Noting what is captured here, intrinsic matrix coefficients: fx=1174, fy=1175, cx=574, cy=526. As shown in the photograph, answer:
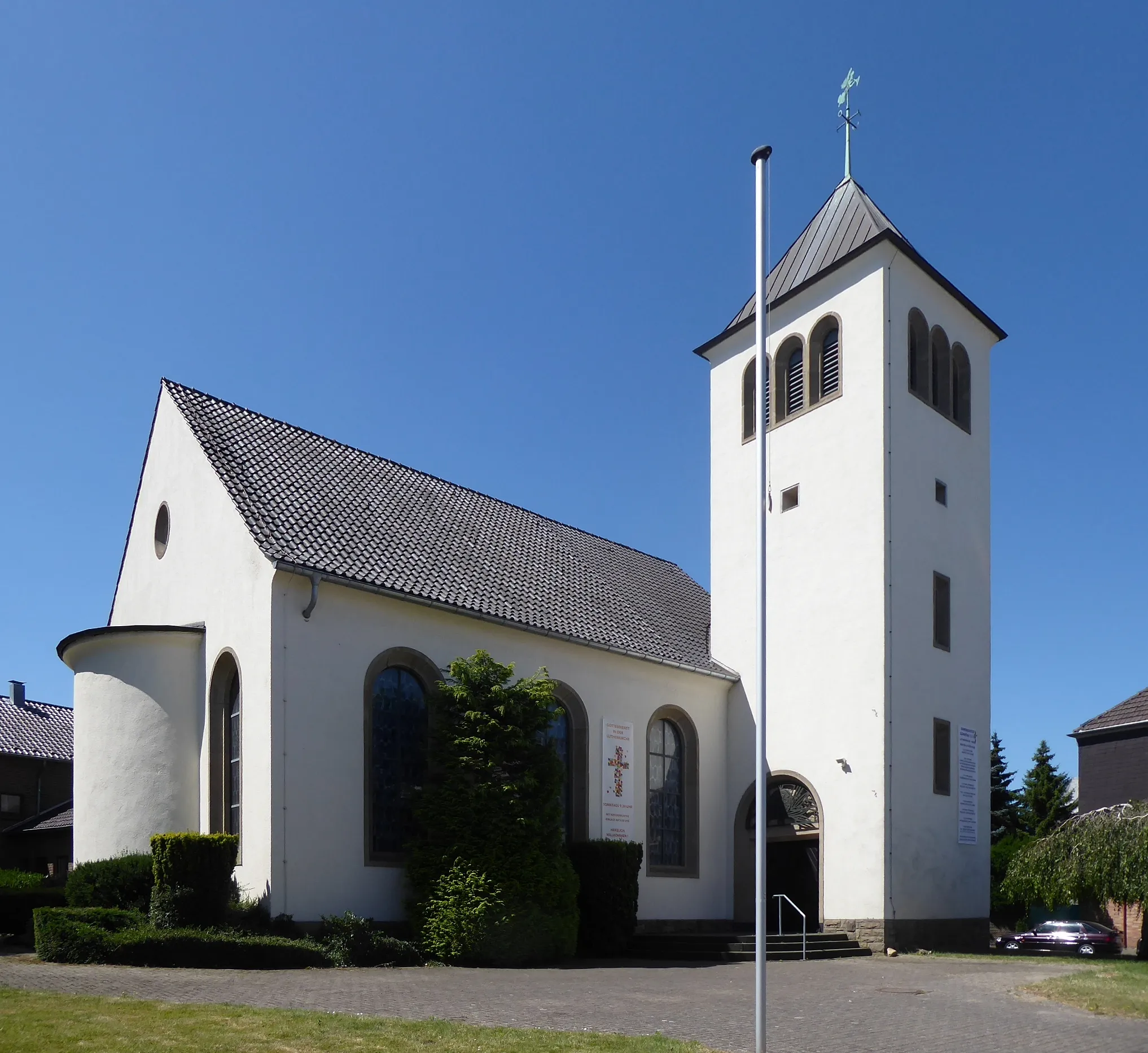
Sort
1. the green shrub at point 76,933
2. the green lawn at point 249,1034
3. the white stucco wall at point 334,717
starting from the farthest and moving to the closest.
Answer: the white stucco wall at point 334,717 → the green shrub at point 76,933 → the green lawn at point 249,1034

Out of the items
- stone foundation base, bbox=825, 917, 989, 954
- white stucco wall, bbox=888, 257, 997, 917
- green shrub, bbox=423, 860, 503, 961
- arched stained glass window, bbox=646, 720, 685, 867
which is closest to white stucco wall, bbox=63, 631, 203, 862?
green shrub, bbox=423, 860, 503, 961

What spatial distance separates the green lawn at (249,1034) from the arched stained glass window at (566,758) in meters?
12.5

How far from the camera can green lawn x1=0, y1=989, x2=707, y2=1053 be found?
9.09m

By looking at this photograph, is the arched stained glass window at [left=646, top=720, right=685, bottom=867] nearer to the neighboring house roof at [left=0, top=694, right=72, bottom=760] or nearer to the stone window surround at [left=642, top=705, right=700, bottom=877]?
the stone window surround at [left=642, top=705, right=700, bottom=877]

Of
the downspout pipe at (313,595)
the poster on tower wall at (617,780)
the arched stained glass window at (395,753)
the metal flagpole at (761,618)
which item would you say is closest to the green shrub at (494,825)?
the arched stained glass window at (395,753)

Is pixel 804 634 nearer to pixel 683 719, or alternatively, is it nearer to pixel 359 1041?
pixel 683 719

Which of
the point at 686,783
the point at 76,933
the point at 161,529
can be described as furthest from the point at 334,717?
the point at 686,783

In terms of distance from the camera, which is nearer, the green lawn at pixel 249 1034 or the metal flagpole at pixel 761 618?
the green lawn at pixel 249 1034

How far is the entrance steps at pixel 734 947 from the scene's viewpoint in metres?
20.8

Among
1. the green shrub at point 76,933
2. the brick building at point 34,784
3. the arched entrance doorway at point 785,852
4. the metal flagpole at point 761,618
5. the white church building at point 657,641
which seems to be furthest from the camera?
the brick building at point 34,784

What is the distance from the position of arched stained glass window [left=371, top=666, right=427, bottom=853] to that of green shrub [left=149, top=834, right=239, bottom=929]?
3.05 meters

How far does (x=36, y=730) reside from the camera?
4438 centimetres

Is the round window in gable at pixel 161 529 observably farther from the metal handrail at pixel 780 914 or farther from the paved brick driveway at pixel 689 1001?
the metal handrail at pixel 780 914

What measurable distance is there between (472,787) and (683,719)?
7.98 metres
